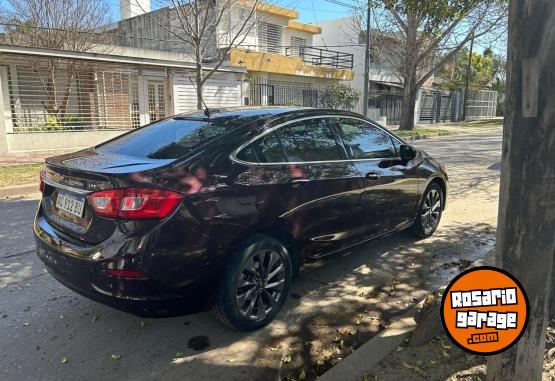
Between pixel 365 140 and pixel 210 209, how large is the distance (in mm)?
2074

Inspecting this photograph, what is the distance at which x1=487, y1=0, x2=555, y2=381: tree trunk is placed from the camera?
1822 millimetres

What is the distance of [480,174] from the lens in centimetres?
1003

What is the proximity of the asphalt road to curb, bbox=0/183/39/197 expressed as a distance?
127 inches

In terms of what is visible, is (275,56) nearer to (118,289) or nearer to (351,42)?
(351,42)

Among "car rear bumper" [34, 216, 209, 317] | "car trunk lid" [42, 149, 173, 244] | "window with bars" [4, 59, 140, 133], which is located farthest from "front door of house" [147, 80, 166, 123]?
"car rear bumper" [34, 216, 209, 317]

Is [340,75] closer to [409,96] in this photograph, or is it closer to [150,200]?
[409,96]

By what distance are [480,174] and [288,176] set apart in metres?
8.08

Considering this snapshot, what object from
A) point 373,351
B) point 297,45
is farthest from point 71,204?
point 297,45

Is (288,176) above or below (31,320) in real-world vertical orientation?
above

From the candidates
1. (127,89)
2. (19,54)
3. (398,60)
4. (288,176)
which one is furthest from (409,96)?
(288,176)

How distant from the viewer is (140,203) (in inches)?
104

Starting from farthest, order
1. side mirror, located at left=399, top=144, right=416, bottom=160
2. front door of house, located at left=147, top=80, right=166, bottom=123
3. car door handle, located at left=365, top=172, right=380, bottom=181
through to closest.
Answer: front door of house, located at left=147, top=80, right=166, bottom=123 < side mirror, located at left=399, top=144, right=416, bottom=160 < car door handle, located at left=365, top=172, right=380, bottom=181

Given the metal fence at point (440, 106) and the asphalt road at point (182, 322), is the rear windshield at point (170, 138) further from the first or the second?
the metal fence at point (440, 106)

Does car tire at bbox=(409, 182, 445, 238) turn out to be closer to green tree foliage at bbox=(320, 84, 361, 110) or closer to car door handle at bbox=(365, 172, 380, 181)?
car door handle at bbox=(365, 172, 380, 181)
